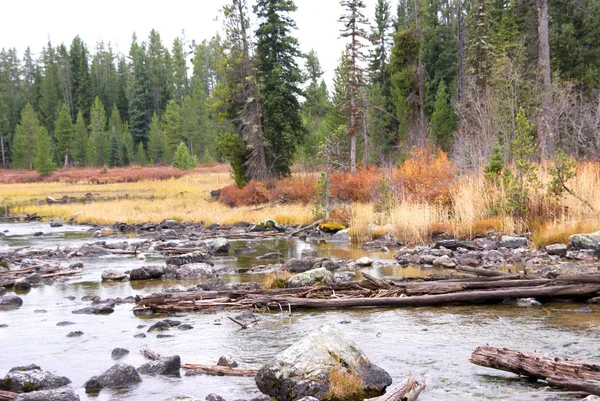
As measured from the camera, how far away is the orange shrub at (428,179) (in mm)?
18609

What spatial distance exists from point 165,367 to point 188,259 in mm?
8230

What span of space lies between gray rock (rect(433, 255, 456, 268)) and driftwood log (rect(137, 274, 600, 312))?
3063 mm

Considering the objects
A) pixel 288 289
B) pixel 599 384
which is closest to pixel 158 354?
pixel 288 289

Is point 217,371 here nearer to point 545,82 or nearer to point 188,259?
point 188,259

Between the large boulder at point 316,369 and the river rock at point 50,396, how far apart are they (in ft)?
5.56

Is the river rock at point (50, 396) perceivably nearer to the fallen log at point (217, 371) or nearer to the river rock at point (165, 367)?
the river rock at point (165, 367)

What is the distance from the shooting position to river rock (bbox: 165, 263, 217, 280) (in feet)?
41.1

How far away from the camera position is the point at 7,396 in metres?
5.06

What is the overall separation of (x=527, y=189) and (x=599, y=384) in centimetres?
1063

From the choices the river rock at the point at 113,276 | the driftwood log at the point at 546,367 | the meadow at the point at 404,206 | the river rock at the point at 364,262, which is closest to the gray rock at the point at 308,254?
the river rock at the point at 364,262

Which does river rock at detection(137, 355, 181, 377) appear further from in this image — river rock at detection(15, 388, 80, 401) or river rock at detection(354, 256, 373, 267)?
river rock at detection(354, 256, 373, 267)

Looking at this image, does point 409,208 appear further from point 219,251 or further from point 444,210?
point 219,251

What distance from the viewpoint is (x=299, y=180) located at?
30.0 m

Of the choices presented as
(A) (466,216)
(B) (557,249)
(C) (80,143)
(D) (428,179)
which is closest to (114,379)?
(B) (557,249)
